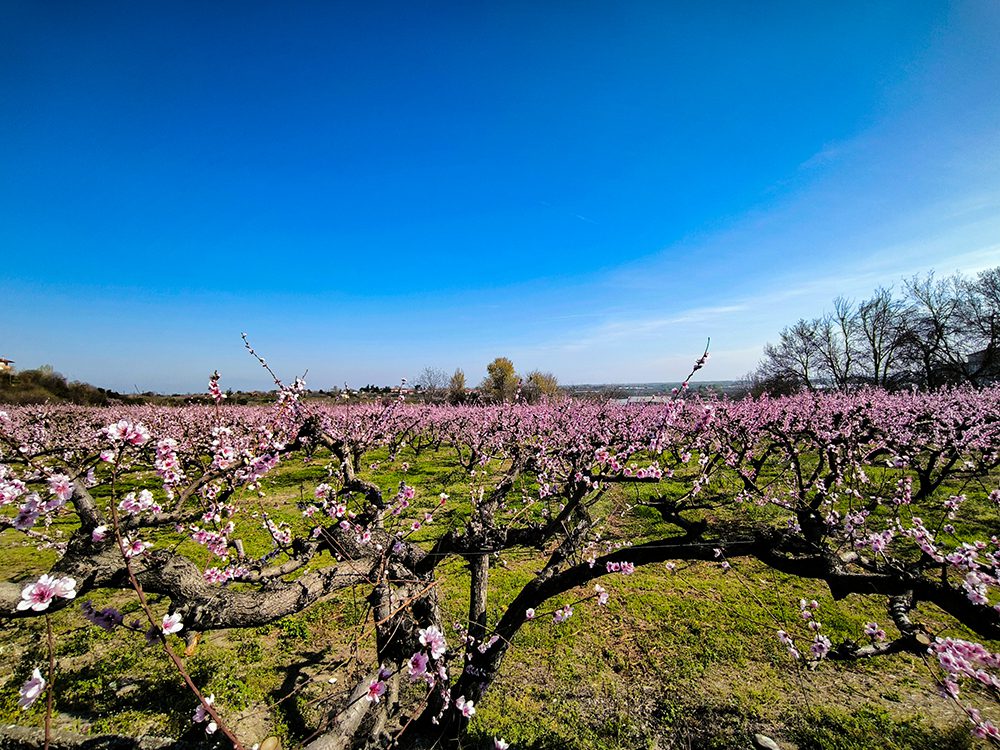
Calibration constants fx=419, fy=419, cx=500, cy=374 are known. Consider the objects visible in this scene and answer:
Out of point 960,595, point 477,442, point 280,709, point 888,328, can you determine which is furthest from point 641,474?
point 888,328

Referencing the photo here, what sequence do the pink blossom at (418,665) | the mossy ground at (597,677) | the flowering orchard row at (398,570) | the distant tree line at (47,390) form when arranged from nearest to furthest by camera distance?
the flowering orchard row at (398,570) < the pink blossom at (418,665) < the mossy ground at (597,677) < the distant tree line at (47,390)

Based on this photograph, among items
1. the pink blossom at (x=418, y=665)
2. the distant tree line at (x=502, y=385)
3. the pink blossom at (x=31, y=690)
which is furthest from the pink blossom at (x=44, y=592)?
the distant tree line at (x=502, y=385)

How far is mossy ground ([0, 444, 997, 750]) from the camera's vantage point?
413 centimetres

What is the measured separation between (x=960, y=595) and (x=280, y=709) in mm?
5930

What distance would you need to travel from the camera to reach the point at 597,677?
4898 mm

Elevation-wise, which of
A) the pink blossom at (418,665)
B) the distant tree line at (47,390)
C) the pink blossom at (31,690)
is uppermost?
the distant tree line at (47,390)

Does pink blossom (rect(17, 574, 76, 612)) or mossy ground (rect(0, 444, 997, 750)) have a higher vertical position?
pink blossom (rect(17, 574, 76, 612))

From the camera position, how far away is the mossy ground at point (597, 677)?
413cm

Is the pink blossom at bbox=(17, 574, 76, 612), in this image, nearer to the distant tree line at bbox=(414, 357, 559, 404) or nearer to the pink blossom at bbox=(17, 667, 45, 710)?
the pink blossom at bbox=(17, 667, 45, 710)

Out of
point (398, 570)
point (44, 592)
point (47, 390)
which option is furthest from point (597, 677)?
point (47, 390)

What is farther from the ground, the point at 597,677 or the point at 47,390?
the point at 47,390

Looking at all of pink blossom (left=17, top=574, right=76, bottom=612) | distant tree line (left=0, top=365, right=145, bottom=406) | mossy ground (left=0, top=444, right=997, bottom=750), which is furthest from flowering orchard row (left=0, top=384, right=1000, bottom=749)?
distant tree line (left=0, top=365, right=145, bottom=406)

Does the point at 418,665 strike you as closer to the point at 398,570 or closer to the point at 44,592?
the point at 398,570

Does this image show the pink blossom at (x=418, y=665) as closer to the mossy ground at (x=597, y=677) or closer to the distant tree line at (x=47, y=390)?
the mossy ground at (x=597, y=677)
